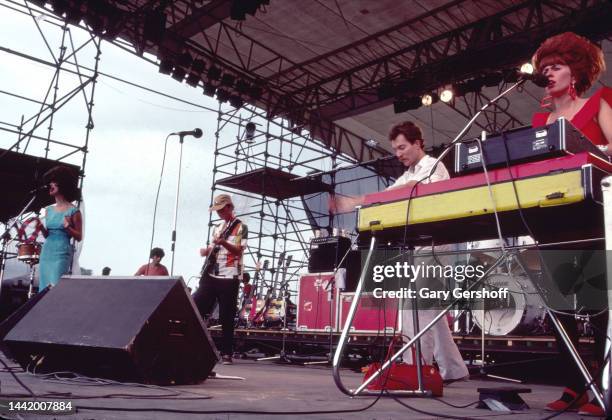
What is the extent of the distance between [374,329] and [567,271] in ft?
16.0

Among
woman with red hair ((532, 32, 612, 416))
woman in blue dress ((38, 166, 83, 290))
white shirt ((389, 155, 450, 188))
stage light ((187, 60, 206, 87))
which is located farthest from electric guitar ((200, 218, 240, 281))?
stage light ((187, 60, 206, 87))

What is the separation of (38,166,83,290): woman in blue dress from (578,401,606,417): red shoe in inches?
138

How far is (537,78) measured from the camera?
7.13ft

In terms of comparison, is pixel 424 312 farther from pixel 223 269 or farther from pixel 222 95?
pixel 222 95

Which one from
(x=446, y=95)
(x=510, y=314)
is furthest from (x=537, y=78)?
(x=446, y=95)

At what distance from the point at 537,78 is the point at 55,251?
353 centimetres

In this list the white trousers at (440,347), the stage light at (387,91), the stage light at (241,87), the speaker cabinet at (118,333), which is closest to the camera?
the speaker cabinet at (118,333)

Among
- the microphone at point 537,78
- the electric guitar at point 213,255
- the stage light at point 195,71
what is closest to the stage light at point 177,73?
the stage light at point 195,71

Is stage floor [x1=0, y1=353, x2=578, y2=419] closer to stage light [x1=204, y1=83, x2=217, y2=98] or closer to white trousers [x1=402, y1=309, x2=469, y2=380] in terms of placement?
white trousers [x1=402, y1=309, x2=469, y2=380]

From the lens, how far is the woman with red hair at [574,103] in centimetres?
220

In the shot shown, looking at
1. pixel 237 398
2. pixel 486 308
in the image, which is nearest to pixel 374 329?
pixel 486 308

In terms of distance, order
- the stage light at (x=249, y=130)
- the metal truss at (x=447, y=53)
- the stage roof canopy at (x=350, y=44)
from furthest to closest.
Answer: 1. the stage light at (x=249, y=130)
2. the stage roof canopy at (x=350, y=44)
3. the metal truss at (x=447, y=53)

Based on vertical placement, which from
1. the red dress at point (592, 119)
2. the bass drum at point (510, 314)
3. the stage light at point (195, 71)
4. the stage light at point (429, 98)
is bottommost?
the bass drum at point (510, 314)

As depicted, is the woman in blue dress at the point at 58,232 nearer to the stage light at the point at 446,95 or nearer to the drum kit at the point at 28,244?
the drum kit at the point at 28,244
